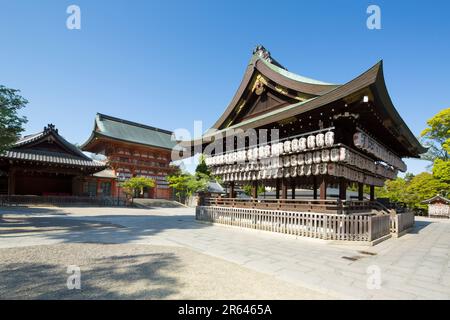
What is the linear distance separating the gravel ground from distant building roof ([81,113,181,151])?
34.7 metres

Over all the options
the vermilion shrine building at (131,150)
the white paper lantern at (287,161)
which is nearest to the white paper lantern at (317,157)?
the white paper lantern at (287,161)

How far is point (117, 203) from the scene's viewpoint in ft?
111

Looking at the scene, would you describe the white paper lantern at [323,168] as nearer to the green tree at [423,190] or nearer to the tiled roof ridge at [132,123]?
the green tree at [423,190]

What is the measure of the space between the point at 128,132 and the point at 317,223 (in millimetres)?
41305

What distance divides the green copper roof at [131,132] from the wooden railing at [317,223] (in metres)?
32.7

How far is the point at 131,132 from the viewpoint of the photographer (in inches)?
1758

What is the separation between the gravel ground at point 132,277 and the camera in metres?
4.15

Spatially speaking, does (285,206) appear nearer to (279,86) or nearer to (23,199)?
(279,86)

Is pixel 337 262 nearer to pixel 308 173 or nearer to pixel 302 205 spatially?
pixel 302 205

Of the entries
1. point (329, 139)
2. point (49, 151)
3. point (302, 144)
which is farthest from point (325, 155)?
point (49, 151)
